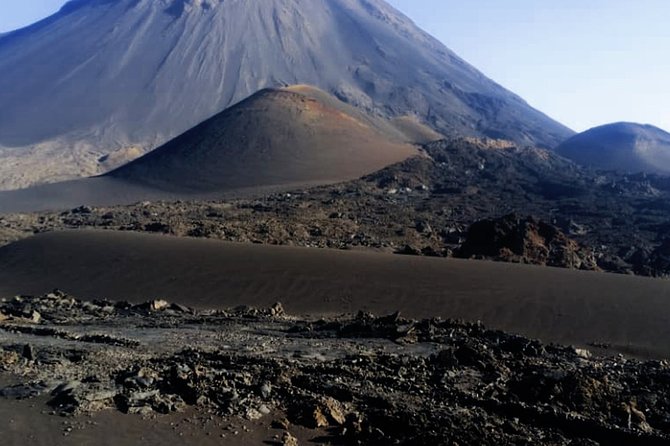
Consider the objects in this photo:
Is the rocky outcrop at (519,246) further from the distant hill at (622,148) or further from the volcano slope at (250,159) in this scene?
the distant hill at (622,148)

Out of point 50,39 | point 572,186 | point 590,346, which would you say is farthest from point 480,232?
point 50,39

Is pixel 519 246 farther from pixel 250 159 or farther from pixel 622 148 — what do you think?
pixel 622 148

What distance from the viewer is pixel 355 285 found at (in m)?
19.4

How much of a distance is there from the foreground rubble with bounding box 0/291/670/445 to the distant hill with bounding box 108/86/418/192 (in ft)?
128

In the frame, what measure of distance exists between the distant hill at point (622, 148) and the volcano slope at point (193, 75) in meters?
5.13

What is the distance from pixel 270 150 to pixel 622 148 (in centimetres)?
5671

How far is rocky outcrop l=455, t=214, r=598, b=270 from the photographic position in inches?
972

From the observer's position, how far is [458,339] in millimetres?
13000

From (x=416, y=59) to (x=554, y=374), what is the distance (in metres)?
106

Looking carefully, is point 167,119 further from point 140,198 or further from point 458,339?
point 458,339

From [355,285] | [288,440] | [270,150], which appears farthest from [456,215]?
[288,440]

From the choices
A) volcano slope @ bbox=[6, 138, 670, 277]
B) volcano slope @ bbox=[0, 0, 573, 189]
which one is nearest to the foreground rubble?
volcano slope @ bbox=[6, 138, 670, 277]

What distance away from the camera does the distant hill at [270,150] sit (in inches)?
2121

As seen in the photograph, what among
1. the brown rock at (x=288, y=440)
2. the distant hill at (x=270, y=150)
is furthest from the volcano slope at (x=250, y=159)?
the brown rock at (x=288, y=440)
